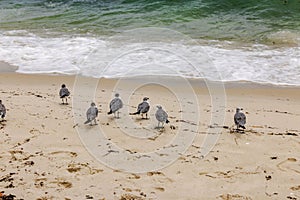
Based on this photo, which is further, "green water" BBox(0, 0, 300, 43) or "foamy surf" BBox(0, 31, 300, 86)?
"green water" BBox(0, 0, 300, 43)

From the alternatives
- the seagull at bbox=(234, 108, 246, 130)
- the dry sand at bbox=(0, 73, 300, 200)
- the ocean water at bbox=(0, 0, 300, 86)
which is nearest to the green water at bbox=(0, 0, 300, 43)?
the ocean water at bbox=(0, 0, 300, 86)

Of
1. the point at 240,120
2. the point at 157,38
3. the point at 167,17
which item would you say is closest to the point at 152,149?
the point at 240,120

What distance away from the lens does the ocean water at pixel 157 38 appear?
9320 millimetres

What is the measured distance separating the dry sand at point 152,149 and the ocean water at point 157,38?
2.00m

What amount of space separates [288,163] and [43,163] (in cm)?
278

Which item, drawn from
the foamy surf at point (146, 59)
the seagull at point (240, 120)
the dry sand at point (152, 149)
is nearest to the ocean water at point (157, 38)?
the foamy surf at point (146, 59)

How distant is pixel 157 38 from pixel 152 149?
308 inches

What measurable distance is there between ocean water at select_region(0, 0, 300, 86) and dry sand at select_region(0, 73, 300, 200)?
6.55 feet

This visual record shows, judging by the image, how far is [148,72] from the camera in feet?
29.7

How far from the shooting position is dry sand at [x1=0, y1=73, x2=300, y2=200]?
4.18 m

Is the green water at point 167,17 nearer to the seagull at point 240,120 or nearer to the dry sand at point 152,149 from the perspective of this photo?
the dry sand at point 152,149

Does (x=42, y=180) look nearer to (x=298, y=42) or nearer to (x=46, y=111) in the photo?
(x=46, y=111)

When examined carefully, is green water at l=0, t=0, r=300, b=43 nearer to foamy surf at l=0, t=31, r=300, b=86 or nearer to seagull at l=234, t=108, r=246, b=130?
foamy surf at l=0, t=31, r=300, b=86

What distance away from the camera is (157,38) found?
41.1 feet
